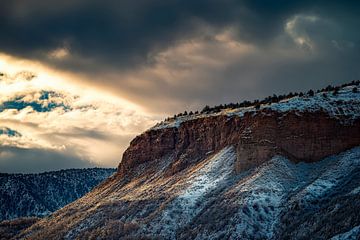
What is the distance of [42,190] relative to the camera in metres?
176

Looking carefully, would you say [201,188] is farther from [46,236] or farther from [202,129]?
[46,236]

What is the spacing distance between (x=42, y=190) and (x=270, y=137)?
11919 centimetres

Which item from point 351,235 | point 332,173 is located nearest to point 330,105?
point 332,173

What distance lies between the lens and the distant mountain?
16488 cm

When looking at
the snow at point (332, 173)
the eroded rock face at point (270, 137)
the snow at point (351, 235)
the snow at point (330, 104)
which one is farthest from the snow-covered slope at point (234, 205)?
the snow at point (330, 104)

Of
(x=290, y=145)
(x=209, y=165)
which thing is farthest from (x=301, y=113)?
(x=209, y=165)

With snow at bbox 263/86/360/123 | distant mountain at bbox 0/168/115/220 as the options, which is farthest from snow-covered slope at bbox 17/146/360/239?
distant mountain at bbox 0/168/115/220

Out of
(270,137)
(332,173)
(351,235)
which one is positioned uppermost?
(270,137)

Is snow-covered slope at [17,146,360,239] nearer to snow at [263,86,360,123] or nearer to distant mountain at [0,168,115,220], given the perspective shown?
snow at [263,86,360,123]

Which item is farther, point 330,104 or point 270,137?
point 270,137

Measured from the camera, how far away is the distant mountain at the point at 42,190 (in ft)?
541

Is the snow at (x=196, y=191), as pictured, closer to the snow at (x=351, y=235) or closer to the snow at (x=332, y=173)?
the snow at (x=332, y=173)

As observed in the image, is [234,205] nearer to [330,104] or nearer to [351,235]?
[351,235]

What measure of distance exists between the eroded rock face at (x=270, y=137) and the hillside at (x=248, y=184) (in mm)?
134
